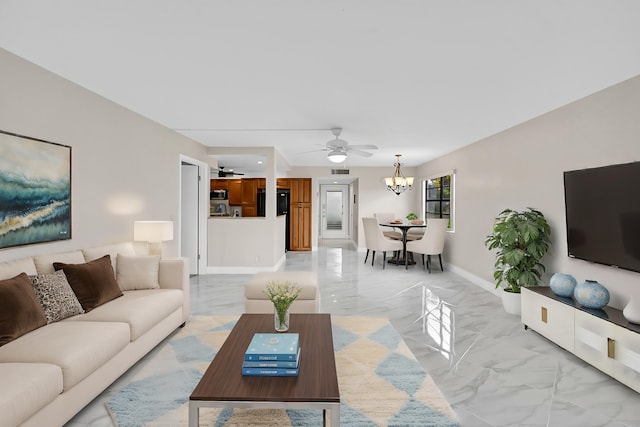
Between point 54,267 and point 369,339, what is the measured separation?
2714 millimetres

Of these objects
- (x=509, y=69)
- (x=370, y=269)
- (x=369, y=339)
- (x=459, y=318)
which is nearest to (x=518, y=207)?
(x=459, y=318)

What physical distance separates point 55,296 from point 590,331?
4.04m

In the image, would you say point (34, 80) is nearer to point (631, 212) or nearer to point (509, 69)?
point (509, 69)

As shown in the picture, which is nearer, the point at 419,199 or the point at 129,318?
the point at 129,318

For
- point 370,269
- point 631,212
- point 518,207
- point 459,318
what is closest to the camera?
point 631,212

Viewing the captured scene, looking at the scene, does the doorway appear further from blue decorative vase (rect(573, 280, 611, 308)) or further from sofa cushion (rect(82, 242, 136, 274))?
blue decorative vase (rect(573, 280, 611, 308))

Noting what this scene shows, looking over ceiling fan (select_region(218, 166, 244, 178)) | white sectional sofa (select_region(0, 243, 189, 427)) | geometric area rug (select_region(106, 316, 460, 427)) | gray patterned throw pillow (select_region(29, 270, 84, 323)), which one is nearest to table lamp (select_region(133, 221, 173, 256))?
white sectional sofa (select_region(0, 243, 189, 427))

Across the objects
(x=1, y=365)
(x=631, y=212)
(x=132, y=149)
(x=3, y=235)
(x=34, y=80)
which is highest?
(x=34, y=80)

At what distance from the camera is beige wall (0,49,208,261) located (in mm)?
2592

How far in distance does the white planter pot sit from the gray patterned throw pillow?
4334mm

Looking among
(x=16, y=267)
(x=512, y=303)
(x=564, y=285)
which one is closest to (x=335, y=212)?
(x=512, y=303)

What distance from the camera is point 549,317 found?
3.16 meters

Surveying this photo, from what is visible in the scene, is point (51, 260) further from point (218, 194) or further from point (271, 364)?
point (218, 194)

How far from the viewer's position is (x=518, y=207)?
14.4 feet
